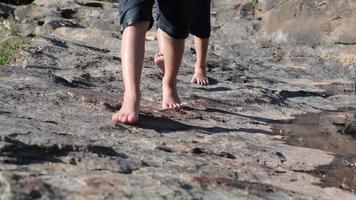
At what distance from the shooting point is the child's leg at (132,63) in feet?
9.83

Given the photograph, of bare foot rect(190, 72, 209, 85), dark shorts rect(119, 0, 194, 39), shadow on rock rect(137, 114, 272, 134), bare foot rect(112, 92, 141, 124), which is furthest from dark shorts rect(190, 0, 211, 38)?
bare foot rect(112, 92, 141, 124)

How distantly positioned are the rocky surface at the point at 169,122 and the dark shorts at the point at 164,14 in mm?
442

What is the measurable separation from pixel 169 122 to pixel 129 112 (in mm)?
335

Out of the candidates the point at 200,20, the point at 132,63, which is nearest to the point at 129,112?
the point at 132,63

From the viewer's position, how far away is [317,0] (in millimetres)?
7602

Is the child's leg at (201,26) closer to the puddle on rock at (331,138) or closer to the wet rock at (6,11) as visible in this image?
the puddle on rock at (331,138)

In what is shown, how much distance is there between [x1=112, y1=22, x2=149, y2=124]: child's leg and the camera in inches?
118

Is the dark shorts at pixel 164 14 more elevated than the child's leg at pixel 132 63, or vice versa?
the dark shorts at pixel 164 14

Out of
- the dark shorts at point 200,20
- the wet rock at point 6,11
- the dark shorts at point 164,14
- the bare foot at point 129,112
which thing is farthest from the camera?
the wet rock at point 6,11

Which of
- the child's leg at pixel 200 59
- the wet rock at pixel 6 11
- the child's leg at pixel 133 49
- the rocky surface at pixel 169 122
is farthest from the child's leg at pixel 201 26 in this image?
the wet rock at pixel 6 11

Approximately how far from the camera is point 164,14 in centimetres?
343

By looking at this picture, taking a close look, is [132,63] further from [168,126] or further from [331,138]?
[331,138]

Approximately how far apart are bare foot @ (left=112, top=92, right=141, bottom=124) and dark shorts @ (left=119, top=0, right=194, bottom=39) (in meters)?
0.34

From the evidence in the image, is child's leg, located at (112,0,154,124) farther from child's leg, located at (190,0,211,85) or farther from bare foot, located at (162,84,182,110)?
child's leg, located at (190,0,211,85)
